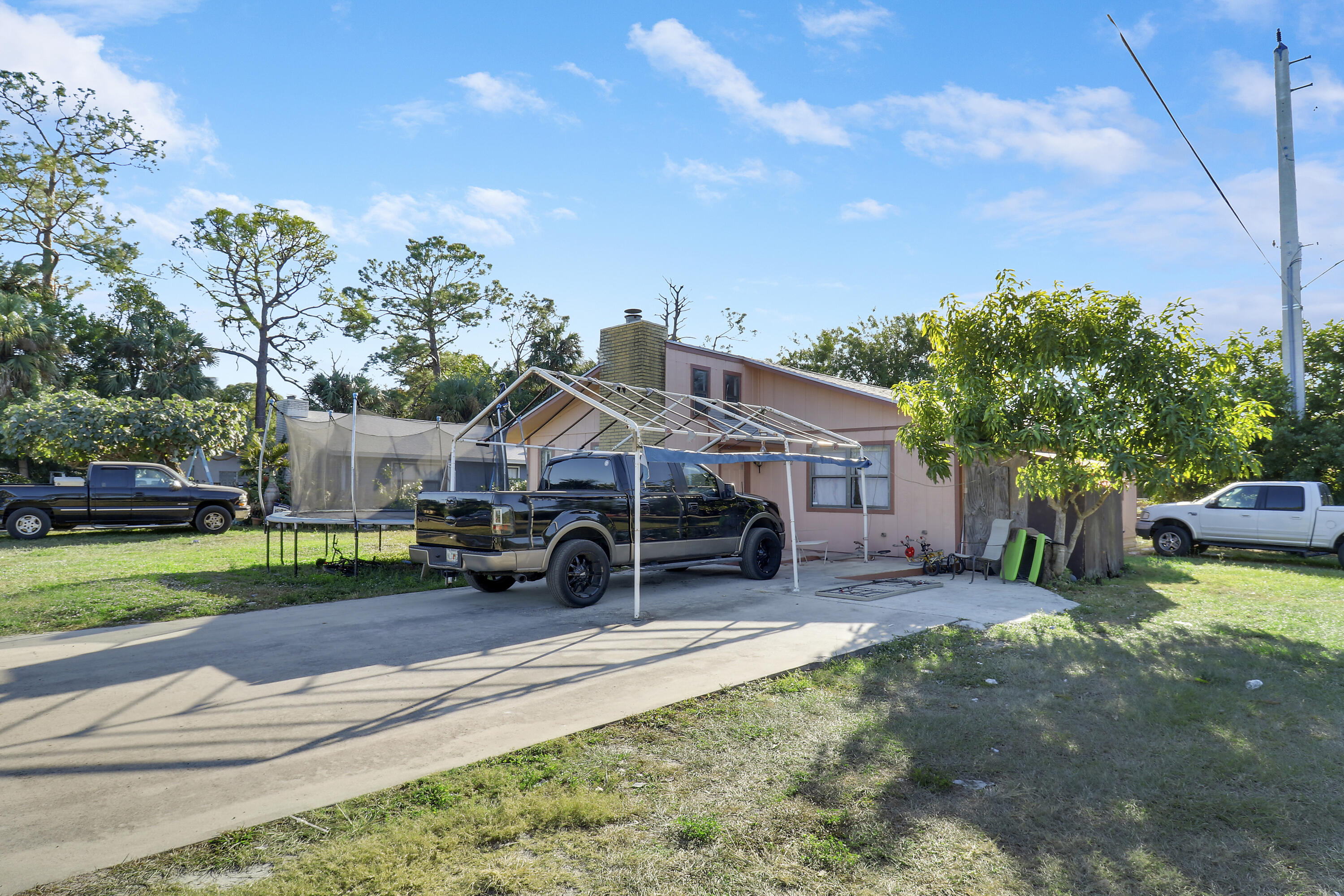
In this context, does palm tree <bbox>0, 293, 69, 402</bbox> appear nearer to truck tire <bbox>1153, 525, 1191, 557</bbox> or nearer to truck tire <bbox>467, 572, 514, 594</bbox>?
truck tire <bbox>467, 572, 514, 594</bbox>

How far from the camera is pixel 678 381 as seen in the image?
15250mm

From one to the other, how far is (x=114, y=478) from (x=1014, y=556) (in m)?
18.1

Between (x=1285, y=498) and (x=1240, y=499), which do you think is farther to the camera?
(x=1240, y=499)

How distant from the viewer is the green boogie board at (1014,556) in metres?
11.0

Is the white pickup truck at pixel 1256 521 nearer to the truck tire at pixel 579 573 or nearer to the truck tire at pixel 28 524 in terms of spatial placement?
the truck tire at pixel 579 573

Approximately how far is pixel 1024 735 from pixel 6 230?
3872 cm

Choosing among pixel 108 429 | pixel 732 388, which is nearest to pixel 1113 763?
pixel 732 388

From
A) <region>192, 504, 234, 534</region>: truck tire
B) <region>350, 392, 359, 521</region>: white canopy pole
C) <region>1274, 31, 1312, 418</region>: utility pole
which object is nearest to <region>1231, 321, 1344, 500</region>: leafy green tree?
<region>1274, 31, 1312, 418</region>: utility pole

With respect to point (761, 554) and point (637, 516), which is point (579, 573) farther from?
point (761, 554)

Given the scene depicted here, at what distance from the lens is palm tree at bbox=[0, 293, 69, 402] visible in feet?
83.9

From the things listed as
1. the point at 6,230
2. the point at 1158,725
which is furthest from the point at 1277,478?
the point at 6,230

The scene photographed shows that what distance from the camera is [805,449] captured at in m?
15.3

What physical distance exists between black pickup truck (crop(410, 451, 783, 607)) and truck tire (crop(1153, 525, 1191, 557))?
29.8 ft

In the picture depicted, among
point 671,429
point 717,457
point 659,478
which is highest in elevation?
point 671,429
